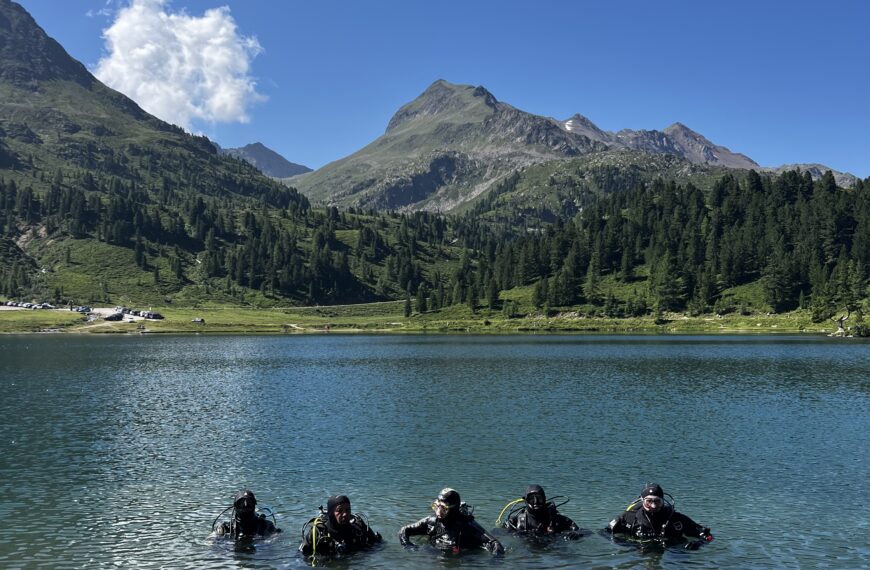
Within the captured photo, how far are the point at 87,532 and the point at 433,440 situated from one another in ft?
90.3

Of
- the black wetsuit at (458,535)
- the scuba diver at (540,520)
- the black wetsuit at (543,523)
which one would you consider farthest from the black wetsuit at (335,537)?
the scuba diver at (540,520)

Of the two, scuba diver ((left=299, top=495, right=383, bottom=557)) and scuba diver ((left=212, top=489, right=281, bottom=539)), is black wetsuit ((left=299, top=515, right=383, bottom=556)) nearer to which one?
scuba diver ((left=299, top=495, right=383, bottom=557))

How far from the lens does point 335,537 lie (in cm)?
2706

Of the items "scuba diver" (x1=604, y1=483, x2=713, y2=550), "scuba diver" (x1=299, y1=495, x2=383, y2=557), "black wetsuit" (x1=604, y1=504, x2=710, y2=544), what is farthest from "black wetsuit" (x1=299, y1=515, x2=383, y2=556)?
"scuba diver" (x1=604, y1=483, x2=713, y2=550)

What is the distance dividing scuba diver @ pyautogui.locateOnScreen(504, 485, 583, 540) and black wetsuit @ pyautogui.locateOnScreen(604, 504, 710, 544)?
2.25m

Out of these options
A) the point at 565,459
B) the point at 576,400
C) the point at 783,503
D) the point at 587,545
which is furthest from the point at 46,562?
the point at 576,400

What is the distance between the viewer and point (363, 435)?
54188mm

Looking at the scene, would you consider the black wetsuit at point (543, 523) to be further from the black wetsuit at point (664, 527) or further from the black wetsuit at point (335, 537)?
the black wetsuit at point (335, 537)

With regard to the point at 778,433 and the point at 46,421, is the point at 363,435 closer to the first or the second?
the point at 46,421

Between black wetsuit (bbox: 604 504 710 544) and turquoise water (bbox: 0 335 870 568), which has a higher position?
black wetsuit (bbox: 604 504 710 544)

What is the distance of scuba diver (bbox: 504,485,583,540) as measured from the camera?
28.7 m

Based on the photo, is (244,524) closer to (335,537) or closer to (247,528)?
(247,528)

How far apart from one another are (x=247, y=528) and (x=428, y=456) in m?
19.2

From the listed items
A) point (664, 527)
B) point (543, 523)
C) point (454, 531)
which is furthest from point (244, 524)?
point (664, 527)
